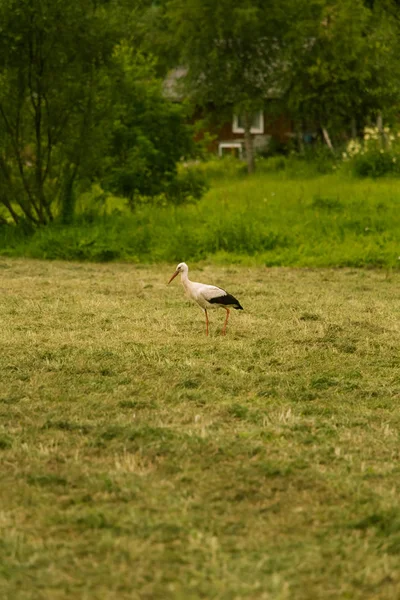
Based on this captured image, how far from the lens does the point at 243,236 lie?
1620 centimetres

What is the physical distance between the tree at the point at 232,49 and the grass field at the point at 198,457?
18946 millimetres

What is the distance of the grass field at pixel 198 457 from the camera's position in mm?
4285

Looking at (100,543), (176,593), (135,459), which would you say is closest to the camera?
(176,593)

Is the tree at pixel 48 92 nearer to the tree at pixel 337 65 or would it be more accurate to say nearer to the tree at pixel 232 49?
the tree at pixel 232 49

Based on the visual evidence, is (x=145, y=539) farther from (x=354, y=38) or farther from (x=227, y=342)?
(x=354, y=38)

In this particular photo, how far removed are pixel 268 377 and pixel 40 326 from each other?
9.48 feet

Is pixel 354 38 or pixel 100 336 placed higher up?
pixel 354 38

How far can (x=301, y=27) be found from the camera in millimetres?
28547

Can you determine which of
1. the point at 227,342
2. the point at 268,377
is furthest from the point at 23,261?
the point at 268,377

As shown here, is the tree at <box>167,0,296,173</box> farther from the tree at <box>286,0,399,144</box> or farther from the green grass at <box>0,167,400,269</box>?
the green grass at <box>0,167,400,269</box>

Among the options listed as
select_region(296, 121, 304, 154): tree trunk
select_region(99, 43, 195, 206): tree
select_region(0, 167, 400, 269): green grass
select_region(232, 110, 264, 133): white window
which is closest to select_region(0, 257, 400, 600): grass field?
select_region(0, 167, 400, 269): green grass

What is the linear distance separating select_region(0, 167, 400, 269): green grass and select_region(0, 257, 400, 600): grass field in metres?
5.01

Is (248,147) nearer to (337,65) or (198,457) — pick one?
(337,65)

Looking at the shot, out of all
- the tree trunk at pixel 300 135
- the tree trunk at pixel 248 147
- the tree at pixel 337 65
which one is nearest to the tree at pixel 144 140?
the tree trunk at pixel 248 147
